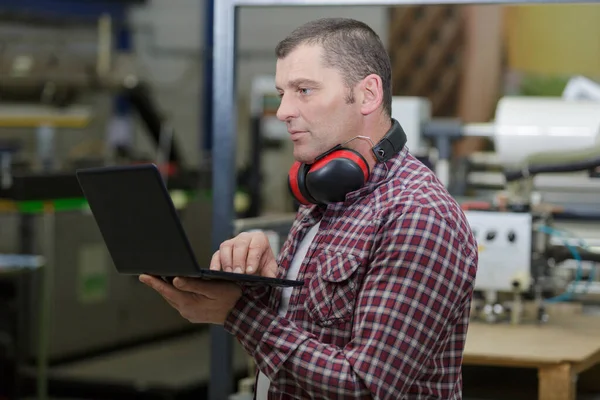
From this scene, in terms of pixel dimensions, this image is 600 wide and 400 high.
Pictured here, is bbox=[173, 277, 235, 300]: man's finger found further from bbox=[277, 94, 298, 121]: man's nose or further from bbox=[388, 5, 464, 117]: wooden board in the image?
bbox=[388, 5, 464, 117]: wooden board

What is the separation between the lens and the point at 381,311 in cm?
135

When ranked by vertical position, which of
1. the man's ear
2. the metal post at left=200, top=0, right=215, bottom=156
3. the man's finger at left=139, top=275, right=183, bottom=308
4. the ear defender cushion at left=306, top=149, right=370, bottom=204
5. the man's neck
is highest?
the metal post at left=200, top=0, right=215, bottom=156

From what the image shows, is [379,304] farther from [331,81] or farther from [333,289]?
[331,81]

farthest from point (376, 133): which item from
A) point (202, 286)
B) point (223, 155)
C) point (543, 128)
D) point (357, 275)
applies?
point (543, 128)

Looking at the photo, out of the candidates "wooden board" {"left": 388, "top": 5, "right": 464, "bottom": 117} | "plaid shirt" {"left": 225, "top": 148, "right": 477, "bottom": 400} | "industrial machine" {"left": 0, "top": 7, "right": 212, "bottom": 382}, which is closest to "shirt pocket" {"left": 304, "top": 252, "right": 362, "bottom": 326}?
"plaid shirt" {"left": 225, "top": 148, "right": 477, "bottom": 400}

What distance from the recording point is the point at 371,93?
4.89 ft

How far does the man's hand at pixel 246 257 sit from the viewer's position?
1604 mm

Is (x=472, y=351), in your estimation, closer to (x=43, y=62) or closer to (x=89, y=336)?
(x=89, y=336)

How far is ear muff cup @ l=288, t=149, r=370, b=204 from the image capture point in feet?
4.84

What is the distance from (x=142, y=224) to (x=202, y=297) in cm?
17

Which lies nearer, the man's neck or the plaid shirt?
the plaid shirt

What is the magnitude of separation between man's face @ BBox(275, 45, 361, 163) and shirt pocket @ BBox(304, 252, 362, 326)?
0.19 m

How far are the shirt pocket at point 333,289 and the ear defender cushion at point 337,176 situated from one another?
10cm

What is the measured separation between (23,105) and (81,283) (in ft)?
4.99
